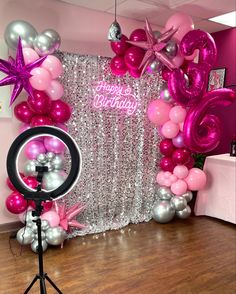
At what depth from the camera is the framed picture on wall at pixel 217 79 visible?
4914 millimetres

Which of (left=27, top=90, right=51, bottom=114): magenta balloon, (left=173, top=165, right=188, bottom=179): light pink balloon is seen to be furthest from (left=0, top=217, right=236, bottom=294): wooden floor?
(left=27, top=90, right=51, bottom=114): magenta balloon

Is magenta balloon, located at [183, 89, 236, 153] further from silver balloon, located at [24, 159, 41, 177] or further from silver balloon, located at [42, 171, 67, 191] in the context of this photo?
silver balloon, located at [24, 159, 41, 177]

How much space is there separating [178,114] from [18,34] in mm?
1823

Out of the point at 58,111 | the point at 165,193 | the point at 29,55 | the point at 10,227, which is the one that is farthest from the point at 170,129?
the point at 10,227

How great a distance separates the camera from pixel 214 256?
297cm

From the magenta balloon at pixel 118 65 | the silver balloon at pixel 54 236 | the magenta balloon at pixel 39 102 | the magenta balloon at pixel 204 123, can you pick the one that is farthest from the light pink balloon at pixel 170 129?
the silver balloon at pixel 54 236

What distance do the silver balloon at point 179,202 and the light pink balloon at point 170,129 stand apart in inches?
30.9

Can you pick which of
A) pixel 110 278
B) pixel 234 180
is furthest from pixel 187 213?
pixel 110 278

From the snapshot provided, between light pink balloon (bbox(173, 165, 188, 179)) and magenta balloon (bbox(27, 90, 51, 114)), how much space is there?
67.2 inches

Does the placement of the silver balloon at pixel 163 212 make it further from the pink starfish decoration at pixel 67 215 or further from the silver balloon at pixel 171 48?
the silver balloon at pixel 171 48

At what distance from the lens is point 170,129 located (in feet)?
11.9

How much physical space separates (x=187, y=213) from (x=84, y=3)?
9.08ft

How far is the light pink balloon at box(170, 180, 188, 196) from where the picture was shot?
3.78 m

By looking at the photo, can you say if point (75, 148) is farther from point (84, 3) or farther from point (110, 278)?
point (84, 3)
